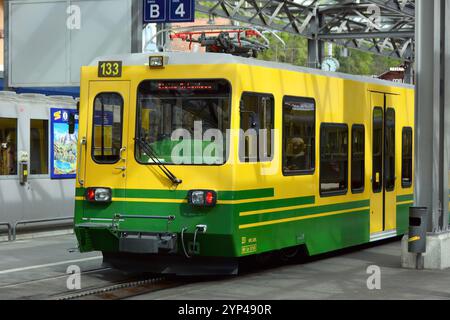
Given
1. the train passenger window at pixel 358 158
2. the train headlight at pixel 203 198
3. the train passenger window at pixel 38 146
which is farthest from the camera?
the train passenger window at pixel 38 146

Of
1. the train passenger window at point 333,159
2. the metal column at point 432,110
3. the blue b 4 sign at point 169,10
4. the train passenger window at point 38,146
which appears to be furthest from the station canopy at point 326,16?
the metal column at point 432,110

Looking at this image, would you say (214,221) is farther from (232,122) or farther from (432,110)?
(432,110)

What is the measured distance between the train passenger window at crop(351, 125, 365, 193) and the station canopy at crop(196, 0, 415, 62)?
12.6 meters

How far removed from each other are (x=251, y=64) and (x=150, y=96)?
132 centimetres

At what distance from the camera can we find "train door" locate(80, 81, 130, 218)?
1183 cm

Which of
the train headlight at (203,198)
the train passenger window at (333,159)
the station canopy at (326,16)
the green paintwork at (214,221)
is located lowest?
the green paintwork at (214,221)

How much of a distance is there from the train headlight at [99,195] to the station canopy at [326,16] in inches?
631

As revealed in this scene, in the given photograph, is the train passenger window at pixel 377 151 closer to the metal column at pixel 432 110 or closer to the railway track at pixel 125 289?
the metal column at pixel 432 110

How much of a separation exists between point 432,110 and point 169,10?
25.2 ft

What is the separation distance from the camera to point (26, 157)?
18094 millimetres

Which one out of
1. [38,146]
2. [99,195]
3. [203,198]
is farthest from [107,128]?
[38,146]

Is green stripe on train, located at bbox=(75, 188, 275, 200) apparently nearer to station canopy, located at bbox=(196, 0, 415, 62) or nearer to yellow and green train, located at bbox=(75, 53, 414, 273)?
yellow and green train, located at bbox=(75, 53, 414, 273)

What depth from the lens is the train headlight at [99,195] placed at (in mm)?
11773
